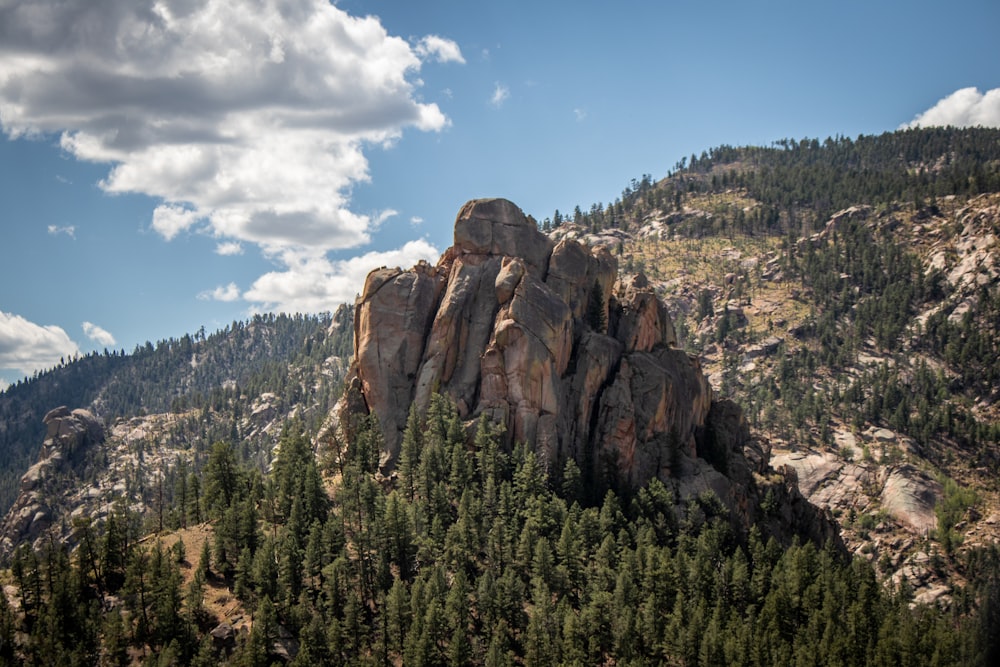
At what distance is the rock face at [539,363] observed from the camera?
130 m

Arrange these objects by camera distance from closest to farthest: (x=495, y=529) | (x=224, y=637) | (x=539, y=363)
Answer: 1. (x=224, y=637)
2. (x=495, y=529)
3. (x=539, y=363)

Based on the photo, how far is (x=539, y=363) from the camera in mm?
128375

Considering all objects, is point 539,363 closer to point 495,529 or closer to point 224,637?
point 495,529

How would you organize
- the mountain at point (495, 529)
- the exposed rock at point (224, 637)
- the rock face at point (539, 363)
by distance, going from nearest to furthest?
1. the exposed rock at point (224, 637)
2. the mountain at point (495, 529)
3. the rock face at point (539, 363)

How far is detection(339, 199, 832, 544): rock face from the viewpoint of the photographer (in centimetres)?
12962

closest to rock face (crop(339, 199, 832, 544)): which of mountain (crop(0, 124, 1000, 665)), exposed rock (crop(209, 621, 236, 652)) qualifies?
mountain (crop(0, 124, 1000, 665))

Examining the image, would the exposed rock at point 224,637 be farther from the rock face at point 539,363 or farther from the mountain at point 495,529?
the rock face at point 539,363

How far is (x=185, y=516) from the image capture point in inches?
5034

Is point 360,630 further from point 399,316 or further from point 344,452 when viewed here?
point 399,316

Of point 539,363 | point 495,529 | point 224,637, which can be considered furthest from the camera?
point 539,363

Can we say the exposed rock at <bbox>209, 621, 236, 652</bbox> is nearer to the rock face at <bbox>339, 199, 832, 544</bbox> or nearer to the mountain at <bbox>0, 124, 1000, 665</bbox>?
the mountain at <bbox>0, 124, 1000, 665</bbox>

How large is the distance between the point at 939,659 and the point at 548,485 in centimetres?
5492

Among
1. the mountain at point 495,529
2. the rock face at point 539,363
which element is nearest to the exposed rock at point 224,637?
the mountain at point 495,529

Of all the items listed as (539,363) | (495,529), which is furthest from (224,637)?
(539,363)
